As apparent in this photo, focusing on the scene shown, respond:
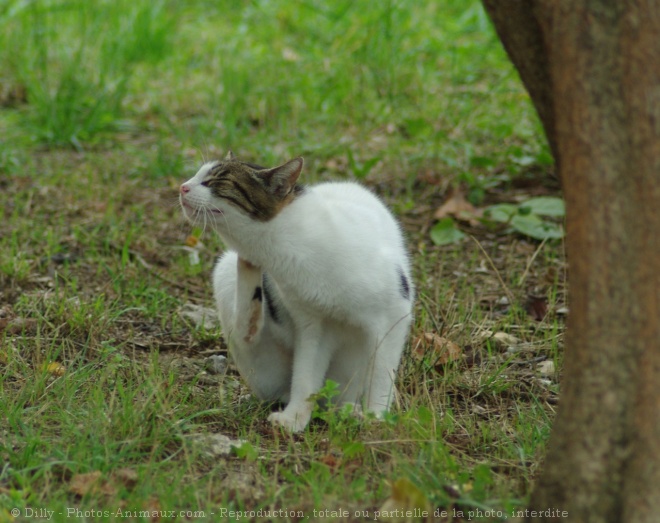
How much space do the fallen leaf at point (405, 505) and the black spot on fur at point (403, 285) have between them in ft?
3.11

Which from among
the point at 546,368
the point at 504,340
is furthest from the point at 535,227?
the point at 546,368

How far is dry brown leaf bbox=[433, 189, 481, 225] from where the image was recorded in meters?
4.89

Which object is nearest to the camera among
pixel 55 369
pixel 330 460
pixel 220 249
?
pixel 330 460

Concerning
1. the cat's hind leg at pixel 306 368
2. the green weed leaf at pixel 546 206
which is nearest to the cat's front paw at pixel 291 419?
the cat's hind leg at pixel 306 368

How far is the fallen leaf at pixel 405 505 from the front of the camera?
7.25 ft

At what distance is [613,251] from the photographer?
6.46 ft

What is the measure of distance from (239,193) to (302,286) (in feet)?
1.22

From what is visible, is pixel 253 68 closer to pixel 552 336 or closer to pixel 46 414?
pixel 552 336

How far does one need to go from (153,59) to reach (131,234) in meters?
2.73

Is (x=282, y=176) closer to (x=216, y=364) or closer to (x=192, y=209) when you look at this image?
(x=192, y=209)

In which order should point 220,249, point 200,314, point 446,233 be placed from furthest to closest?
point 446,233, point 220,249, point 200,314

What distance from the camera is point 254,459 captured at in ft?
8.76

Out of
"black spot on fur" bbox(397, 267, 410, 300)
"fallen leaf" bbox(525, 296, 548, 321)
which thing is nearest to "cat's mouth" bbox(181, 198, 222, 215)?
"black spot on fur" bbox(397, 267, 410, 300)

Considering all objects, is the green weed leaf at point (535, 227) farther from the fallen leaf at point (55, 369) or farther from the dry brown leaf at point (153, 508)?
the dry brown leaf at point (153, 508)
